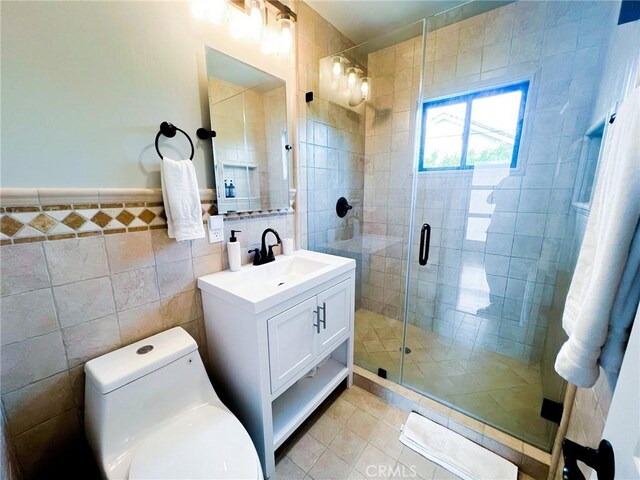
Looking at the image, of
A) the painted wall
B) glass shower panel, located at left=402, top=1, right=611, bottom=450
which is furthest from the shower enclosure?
the painted wall

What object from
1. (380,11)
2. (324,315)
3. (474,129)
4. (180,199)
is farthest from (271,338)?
(380,11)

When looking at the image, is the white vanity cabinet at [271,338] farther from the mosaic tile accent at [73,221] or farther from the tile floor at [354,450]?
the mosaic tile accent at [73,221]

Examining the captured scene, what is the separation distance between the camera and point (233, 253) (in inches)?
55.6

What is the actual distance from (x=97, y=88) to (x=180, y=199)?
48 cm

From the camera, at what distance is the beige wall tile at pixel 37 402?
88 cm

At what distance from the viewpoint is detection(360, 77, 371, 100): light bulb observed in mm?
2195

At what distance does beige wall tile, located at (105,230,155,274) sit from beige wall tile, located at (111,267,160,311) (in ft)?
0.09

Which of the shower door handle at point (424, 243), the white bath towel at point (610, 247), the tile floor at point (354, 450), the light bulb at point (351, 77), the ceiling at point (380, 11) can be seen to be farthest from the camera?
the light bulb at point (351, 77)

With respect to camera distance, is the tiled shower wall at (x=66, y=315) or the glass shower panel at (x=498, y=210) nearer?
the tiled shower wall at (x=66, y=315)

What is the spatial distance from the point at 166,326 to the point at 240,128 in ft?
3.69

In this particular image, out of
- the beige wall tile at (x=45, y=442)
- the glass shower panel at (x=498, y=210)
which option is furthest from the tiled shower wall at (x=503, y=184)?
the beige wall tile at (x=45, y=442)

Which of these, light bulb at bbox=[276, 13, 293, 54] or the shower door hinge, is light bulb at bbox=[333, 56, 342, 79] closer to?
light bulb at bbox=[276, 13, 293, 54]

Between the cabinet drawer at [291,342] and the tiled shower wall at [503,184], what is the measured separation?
4.06 feet

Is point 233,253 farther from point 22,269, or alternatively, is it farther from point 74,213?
point 22,269
